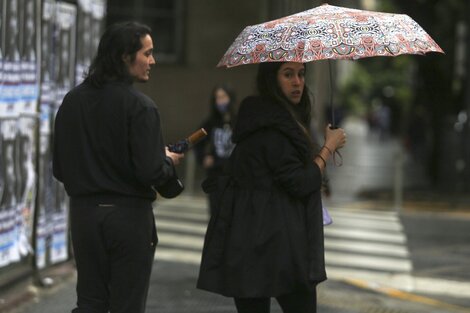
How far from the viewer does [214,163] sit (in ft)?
33.9

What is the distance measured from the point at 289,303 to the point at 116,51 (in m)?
1.46

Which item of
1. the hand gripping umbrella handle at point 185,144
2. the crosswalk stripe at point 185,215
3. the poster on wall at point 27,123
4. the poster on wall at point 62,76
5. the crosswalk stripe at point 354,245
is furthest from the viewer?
the crosswalk stripe at point 185,215

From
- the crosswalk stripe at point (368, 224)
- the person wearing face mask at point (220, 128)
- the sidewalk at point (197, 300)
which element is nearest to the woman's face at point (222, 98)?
the person wearing face mask at point (220, 128)

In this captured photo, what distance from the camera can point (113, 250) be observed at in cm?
486

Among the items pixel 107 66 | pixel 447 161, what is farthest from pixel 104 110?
pixel 447 161

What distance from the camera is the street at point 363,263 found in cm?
822

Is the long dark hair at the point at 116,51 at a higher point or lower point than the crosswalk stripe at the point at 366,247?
higher

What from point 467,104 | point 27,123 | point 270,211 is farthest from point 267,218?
point 467,104

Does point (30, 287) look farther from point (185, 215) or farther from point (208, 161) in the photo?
point (185, 215)

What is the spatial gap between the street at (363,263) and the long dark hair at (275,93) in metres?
2.99

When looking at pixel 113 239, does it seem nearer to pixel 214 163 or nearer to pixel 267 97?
pixel 267 97

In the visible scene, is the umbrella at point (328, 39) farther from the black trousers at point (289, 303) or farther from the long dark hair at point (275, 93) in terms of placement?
the black trousers at point (289, 303)

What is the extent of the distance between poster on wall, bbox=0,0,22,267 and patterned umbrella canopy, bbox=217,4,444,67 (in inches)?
109

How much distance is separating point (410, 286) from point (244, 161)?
4.87m
